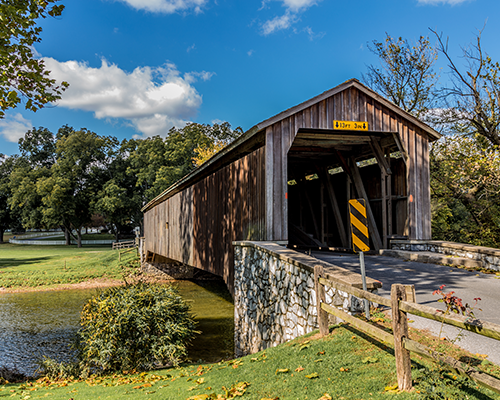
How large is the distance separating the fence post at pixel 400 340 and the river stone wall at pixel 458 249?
20.3 ft

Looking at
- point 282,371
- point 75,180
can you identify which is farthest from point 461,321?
point 75,180

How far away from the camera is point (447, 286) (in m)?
6.22

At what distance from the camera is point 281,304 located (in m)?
5.76

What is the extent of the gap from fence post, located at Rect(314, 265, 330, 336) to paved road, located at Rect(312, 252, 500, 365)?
1.02m

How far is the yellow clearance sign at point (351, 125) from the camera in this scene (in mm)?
9305

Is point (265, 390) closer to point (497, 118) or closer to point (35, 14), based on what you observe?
point (35, 14)

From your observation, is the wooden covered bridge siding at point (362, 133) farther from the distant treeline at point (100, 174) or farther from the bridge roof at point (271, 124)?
the distant treeline at point (100, 174)

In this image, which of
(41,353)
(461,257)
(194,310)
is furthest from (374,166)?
(41,353)

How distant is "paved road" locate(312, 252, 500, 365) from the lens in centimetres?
377

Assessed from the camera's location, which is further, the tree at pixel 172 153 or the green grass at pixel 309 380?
the tree at pixel 172 153

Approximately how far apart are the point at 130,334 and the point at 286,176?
186 inches

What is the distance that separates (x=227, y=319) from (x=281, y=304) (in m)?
7.76

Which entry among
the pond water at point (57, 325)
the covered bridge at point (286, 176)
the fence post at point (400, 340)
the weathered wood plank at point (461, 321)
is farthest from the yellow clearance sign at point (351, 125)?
the weathered wood plank at point (461, 321)

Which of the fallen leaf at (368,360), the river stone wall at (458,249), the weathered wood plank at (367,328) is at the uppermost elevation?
the river stone wall at (458,249)
